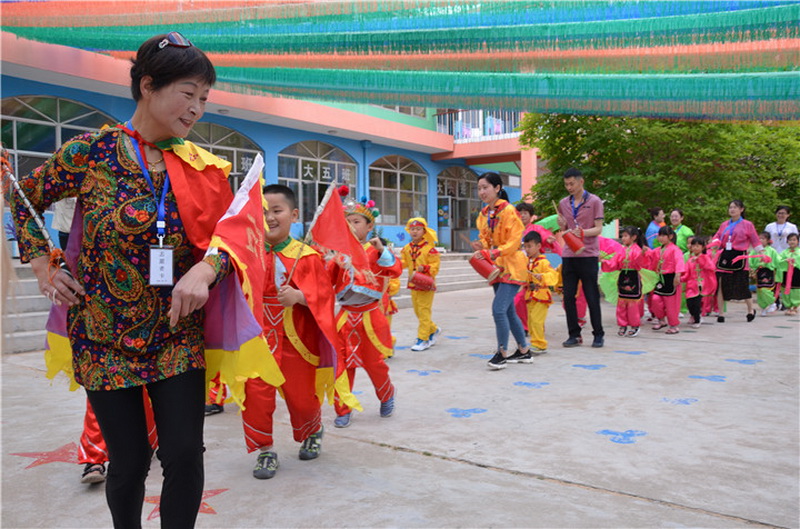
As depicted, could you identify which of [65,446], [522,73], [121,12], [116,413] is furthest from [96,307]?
[121,12]

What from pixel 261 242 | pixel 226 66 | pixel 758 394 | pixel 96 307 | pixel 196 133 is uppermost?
pixel 196 133

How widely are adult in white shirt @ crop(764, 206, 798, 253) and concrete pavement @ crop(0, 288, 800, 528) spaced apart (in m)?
5.91

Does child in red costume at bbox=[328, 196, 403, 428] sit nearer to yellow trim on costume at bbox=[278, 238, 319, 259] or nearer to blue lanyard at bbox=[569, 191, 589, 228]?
yellow trim on costume at bbox=[278, 238, 319, 259]

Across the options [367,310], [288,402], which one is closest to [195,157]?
[288,402]

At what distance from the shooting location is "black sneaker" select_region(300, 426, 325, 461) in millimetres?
3279

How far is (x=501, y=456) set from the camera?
10.6 ft

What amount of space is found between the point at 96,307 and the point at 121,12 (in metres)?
3.72

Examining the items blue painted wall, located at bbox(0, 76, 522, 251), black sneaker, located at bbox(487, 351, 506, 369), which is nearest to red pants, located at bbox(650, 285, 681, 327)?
black sneaker, located at bbox(487, 351, 506, 369)

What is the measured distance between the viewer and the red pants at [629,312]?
25.2 ft

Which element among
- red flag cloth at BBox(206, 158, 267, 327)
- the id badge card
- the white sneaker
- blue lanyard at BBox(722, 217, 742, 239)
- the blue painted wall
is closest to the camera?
the id badge card

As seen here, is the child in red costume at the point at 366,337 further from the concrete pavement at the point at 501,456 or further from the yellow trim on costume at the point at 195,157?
the yellow trim on costume at the point at 195,157

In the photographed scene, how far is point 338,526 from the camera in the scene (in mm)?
2443

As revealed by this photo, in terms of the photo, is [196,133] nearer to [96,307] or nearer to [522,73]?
[522,73]

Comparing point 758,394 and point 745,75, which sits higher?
point 745,75
